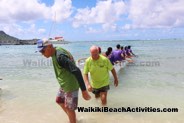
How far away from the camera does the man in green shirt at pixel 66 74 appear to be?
439cm

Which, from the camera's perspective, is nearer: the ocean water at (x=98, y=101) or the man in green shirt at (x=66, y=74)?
the man in green shirt at (x=66, y=74)

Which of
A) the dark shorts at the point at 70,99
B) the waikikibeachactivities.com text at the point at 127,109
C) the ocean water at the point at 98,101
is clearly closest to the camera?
the dark shorts at the point at 70,99

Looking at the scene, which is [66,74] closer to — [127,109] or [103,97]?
[103,97]

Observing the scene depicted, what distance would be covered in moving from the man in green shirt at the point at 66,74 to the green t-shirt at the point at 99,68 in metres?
1.74

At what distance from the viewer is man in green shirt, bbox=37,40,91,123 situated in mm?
4395

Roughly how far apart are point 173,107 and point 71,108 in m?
3.63

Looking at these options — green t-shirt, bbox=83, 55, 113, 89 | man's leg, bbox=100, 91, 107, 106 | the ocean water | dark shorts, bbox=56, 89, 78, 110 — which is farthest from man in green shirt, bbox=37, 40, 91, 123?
man's leg, bbox=100, 91, 107, 106

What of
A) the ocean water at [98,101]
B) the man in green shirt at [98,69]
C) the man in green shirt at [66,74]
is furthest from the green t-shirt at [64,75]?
the ocean water at [98,101]

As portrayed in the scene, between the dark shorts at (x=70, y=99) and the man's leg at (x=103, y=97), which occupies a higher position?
the dark shorts at (x=70, y=99)

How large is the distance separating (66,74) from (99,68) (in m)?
2.19

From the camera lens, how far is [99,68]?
680cm

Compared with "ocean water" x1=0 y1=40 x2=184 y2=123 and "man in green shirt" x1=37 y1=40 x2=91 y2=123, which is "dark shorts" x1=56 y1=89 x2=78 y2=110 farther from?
"ocean water" x1=0 y1=40 x2=184 y2=123

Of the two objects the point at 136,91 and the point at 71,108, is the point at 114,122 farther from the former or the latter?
the point at 136,91

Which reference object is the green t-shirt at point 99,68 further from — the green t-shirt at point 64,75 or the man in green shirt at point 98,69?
the green t-shirt at point 64,75
